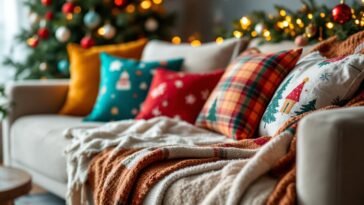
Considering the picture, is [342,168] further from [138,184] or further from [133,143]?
[133,143]

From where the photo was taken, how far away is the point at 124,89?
269 cm

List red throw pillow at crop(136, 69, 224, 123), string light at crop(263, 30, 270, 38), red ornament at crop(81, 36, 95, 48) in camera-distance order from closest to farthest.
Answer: red throw pillow at crop(136, 69, 224, 123), string light at crop(263, 30, 270, 38), red ornament at crop(81, 36, 95, 48)

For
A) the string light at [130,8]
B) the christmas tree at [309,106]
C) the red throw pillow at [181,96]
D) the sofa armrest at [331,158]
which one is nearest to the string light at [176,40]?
the string light at [130,8]

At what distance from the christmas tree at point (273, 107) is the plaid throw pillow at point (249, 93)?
4.3 inches

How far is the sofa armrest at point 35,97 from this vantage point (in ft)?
9.52

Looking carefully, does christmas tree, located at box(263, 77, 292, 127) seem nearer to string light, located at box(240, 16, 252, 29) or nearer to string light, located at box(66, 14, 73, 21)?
string light, located at box(240, 16, 252, 29)

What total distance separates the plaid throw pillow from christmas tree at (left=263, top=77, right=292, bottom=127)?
0.11 metres

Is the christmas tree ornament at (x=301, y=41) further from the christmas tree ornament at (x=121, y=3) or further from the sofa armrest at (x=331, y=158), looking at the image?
the christmas tree ornament at (x=121, y=3)

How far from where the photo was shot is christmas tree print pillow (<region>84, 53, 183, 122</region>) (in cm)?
267

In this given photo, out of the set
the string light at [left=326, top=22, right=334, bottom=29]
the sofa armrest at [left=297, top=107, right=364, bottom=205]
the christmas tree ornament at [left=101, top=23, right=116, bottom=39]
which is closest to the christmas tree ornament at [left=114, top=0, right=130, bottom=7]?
the christmas tree ornament at [left=101, top=23, right=116, bottom=39]

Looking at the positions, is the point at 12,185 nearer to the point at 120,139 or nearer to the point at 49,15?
the point at 120,139

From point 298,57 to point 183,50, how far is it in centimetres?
91

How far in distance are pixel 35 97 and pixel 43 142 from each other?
2.00ft

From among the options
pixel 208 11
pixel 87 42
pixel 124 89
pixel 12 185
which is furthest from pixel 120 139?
pixel 208 11
